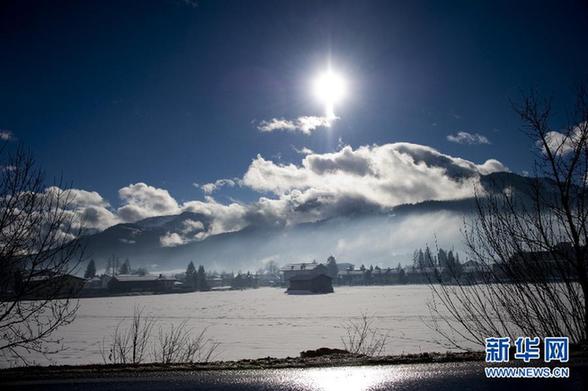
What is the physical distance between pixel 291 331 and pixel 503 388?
2133 centimetres

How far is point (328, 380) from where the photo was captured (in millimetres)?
5031

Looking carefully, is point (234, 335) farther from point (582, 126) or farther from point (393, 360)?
point (582, 126)

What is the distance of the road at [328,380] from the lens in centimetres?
461

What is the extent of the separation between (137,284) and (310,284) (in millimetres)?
52831

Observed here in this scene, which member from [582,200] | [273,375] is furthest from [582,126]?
[273,375]

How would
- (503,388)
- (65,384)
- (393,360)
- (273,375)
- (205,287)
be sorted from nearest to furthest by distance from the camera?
(503,388)
(65,384)
(273,375)
(393,360)
(205,287)

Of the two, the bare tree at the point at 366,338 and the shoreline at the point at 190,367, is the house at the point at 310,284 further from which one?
the shoreline at the point at 190,367

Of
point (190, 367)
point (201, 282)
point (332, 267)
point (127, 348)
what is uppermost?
point (190, 367)

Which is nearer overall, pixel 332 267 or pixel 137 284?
pixel 137 284

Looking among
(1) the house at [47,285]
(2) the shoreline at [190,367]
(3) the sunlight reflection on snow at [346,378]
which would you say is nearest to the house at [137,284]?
(1) the house at [47,285]

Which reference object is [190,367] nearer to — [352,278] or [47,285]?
[47,285]

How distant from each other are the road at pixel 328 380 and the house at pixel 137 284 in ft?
353

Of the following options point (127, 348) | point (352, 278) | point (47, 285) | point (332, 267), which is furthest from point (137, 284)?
point (47, 285)

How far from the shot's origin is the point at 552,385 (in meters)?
4.52
